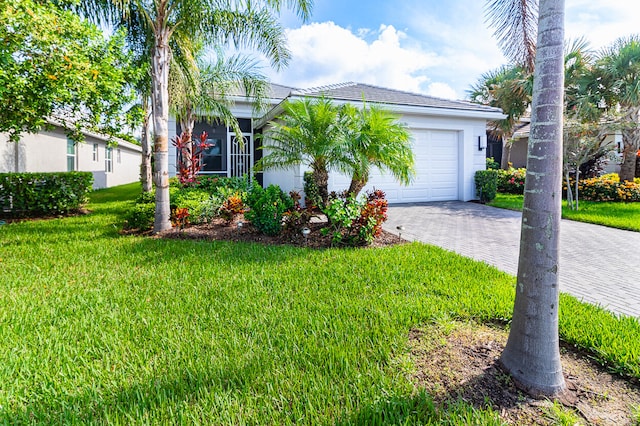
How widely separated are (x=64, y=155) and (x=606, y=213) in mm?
21004

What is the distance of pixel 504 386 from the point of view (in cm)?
230

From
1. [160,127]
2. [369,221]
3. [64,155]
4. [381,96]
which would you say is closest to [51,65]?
[160,127]

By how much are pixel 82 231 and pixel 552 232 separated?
27.9 ft

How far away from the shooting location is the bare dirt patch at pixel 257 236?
6.34m

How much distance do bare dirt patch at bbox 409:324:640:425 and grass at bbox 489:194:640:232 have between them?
728cm

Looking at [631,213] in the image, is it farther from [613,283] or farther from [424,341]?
[424,341]

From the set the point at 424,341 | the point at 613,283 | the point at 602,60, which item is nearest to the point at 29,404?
the point at 424,341

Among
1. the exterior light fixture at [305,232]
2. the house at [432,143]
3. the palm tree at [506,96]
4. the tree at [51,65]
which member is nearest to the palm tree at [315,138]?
the exterior light fixture at [305,232]

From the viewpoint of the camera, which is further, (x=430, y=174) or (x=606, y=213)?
(x=430, y=174)

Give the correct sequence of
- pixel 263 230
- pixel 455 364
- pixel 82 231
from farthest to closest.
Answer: pixel 82 231
pixel 263 230
pixel 455 364

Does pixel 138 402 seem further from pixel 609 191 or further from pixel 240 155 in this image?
pixel 609 191

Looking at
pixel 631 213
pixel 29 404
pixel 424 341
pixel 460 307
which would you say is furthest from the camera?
pixel 631 213

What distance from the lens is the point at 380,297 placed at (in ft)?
12.2

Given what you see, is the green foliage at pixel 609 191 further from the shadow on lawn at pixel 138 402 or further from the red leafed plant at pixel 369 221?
the shadow on lawn at pixel 138 402
